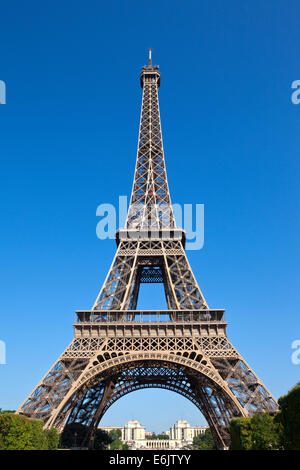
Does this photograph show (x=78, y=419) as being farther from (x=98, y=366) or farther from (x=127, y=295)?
(x=127, y=295)

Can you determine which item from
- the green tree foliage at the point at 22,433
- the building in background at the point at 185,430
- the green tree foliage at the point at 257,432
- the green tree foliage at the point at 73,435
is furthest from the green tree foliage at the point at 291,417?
the building in background at the point at 185,430

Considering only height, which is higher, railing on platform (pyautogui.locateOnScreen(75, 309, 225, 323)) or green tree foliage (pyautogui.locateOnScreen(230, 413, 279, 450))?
railing on platform (pyautogui.locateOnScreen(75, 309, 225, 323))

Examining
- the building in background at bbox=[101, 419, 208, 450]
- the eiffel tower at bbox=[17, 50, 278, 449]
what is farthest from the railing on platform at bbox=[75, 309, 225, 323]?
the building in background at bbox=[101, 419, 208, 450]

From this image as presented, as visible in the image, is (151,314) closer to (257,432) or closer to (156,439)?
(257,432)

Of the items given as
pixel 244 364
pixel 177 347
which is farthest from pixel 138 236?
pixel 244 364

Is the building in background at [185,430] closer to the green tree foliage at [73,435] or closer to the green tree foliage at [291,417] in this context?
the green tree foliage at [73,435]

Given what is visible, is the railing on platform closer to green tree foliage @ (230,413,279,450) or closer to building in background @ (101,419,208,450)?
green tree foliage @ (230,413,279,450)
